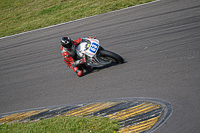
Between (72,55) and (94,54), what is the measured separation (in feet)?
3.01

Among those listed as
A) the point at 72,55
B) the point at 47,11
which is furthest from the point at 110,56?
the point at 47,11

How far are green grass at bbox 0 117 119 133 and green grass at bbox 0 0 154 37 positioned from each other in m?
9.16

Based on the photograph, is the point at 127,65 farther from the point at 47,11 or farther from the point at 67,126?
the point at 47,11

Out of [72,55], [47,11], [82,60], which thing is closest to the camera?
[82,60]

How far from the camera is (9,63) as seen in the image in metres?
11.9

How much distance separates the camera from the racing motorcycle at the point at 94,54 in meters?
8.41

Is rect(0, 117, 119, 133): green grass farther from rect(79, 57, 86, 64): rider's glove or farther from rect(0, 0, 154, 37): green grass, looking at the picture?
rect(0, 0, 154, 37): green grass

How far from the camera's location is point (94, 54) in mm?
8367

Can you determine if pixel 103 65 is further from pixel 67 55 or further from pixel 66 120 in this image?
pixel 66 120

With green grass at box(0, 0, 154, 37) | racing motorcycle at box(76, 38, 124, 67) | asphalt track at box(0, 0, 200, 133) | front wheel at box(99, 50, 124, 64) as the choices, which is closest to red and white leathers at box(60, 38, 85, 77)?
racing motorcycle at box(76, 38, 124, 67)

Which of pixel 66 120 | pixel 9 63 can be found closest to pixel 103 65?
pixel 66 120

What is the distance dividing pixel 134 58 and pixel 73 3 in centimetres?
1060

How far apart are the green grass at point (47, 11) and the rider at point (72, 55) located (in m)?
6.43

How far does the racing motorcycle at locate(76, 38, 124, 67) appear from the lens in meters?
8.41
